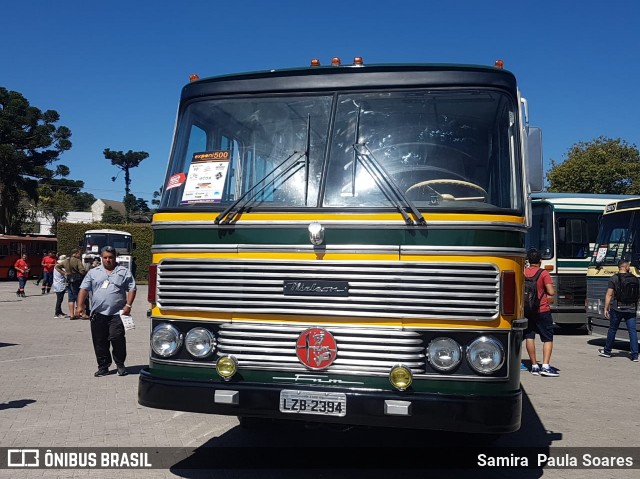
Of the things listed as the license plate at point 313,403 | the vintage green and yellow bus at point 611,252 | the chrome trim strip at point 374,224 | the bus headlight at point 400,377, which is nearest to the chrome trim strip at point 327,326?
the bus headlight at point 400,377

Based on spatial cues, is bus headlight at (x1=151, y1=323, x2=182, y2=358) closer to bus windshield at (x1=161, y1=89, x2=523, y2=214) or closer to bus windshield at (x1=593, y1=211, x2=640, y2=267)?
bus windshield at (x1=161, y1=89, x2=523, y2=214)

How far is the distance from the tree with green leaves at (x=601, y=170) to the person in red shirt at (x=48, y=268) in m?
28.8

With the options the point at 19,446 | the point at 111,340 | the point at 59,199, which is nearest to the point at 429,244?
the point at 19,446

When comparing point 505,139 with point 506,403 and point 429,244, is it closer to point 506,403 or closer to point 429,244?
point 429,244

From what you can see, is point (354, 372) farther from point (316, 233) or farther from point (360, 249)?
point (316, 233)

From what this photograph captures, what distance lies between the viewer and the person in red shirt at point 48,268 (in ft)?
92.9

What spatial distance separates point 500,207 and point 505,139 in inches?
22.0

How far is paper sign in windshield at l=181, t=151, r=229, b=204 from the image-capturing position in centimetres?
541

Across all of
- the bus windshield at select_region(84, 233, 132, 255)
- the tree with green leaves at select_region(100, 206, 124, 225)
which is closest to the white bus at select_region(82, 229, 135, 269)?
the bus windshield at select_region(84, 233, 132, 255)

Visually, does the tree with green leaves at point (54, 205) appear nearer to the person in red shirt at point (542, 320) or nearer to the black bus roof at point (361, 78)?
the person in red shirt at point (542, 320)

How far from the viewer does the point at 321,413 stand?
4.80 meters

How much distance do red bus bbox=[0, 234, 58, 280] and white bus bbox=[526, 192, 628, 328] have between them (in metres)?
34.3

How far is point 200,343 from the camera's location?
517 centimetres

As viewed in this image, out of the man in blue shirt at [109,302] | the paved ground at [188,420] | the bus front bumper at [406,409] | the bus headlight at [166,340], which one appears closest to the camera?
the bus front bumper at [406,409]
